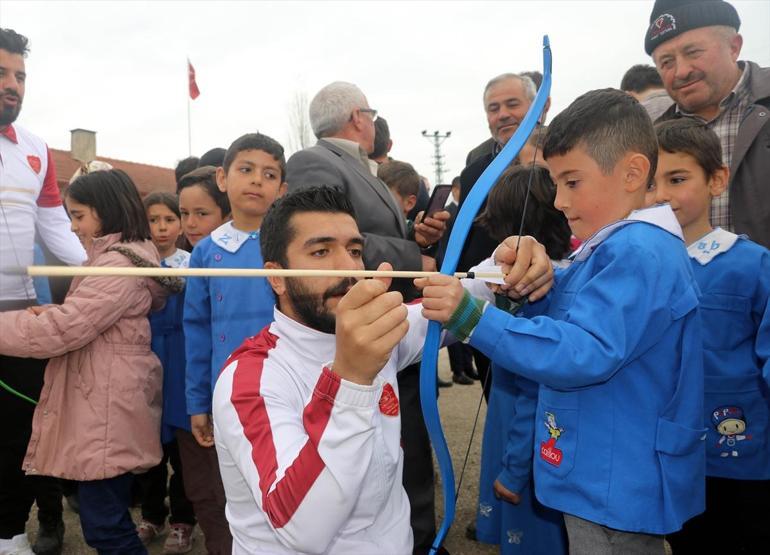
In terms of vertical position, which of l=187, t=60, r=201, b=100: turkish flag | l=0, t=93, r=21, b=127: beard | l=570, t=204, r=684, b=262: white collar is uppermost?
l=187, t=60, r=201, b=100: turkish flag

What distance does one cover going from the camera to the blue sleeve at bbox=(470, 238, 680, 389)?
1237mm

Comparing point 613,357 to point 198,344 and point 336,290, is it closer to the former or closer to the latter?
point 336,290

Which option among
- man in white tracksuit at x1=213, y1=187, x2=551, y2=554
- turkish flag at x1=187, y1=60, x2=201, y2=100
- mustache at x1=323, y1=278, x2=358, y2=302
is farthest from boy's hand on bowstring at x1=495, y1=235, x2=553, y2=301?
turkish flag at x1=187, y1=60, x2=201, y2=100

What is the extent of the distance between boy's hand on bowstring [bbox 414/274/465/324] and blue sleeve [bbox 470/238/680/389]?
0.10 meters

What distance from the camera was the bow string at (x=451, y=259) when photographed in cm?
148

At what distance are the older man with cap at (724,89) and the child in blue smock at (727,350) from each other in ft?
1.44

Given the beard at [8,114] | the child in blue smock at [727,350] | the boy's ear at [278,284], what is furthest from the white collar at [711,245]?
the beard at [8,114]

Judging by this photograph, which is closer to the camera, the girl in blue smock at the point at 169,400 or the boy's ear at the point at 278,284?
the boy's ear at the point at 278,284

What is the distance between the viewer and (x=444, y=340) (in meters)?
1.95

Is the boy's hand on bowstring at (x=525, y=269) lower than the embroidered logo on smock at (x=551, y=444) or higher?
higher

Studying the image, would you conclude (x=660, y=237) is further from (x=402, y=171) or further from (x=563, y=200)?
(x=402, y=171)

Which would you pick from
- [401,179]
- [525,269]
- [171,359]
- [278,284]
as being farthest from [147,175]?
[525,269]

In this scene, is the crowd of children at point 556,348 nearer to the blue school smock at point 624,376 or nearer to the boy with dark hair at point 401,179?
the blue school smock at point 624,376

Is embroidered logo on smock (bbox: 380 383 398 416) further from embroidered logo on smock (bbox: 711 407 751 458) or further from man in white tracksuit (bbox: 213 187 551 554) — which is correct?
embroidered logo on smock (bbox: 711 407 751 458)
